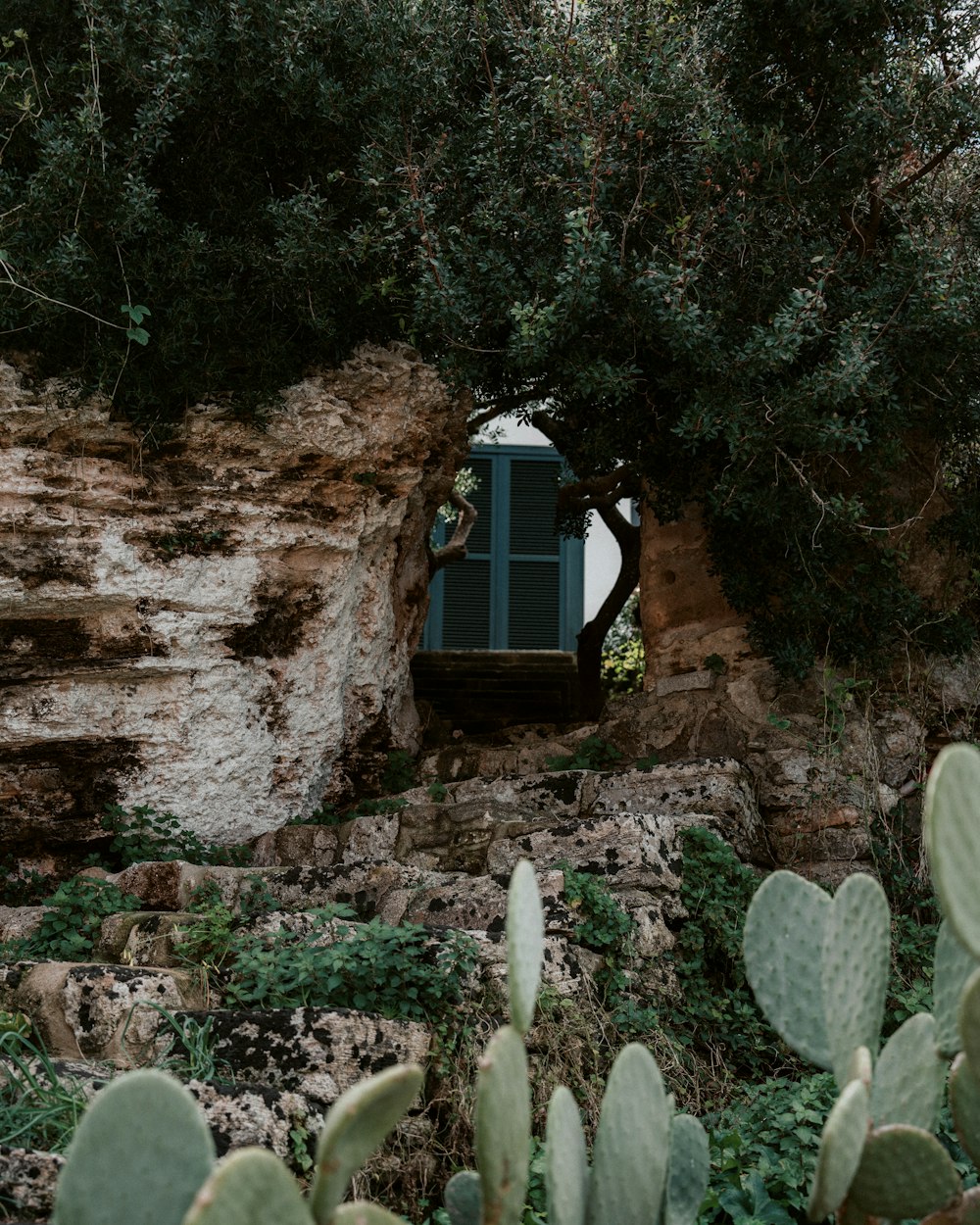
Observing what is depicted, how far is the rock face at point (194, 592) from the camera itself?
482 centimetres

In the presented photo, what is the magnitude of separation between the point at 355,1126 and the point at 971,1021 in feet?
2.48

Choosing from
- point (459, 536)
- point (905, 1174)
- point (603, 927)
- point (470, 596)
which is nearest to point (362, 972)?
point (603, 927)

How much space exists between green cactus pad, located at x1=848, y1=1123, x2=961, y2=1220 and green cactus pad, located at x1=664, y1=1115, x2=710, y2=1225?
0.33 meters

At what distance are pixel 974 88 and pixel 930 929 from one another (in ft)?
11.4

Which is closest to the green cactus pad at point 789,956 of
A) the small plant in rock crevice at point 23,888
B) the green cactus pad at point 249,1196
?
the green cactus pad at point 249,1196

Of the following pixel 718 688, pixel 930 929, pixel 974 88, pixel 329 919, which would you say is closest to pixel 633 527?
pixel 718 688

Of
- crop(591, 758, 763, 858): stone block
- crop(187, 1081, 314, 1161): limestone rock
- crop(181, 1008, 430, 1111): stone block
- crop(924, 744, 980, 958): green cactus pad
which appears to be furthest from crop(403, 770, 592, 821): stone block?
crop(924, 744, 980, 958): green cactus pad

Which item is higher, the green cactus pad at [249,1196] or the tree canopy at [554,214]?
the tree canopy at [554,214]

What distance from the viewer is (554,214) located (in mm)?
4863

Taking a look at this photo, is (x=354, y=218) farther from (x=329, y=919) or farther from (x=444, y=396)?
(x=329, y=919)

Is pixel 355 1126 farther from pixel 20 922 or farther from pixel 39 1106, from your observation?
pixel 20 922

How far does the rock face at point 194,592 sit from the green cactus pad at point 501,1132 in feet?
12.7

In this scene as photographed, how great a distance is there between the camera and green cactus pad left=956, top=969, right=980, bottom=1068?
1404 mm

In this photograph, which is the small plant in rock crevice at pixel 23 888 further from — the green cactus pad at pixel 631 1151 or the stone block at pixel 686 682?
the green cactus pad at pixel 631 1151
